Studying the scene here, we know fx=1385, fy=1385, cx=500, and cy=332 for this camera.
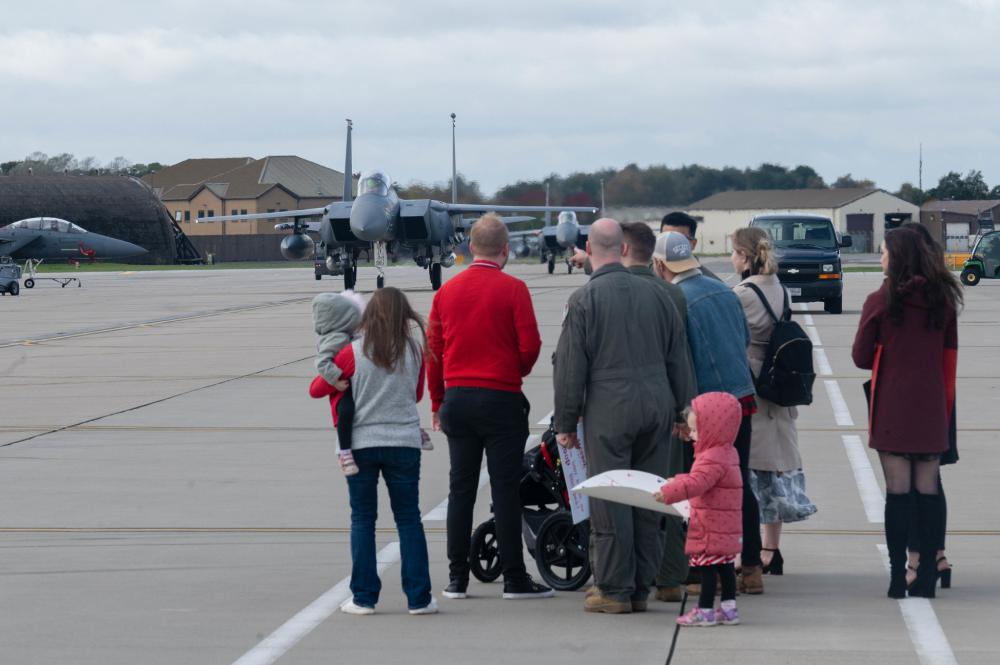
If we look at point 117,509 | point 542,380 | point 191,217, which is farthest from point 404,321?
point 191,217

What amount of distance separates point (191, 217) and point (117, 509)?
12209 centimetres

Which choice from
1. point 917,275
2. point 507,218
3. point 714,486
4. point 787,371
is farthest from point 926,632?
point 507,218

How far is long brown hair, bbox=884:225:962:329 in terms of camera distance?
6211 millimetres

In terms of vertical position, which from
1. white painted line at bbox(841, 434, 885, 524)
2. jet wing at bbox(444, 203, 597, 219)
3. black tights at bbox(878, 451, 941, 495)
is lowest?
white painted line at bbox(841, 434, 885, 524)

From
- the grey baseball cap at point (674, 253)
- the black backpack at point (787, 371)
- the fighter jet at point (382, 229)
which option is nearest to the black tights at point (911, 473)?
the black backpack at point (787, 371)

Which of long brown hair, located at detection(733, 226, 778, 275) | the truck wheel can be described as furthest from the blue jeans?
the truck wheel

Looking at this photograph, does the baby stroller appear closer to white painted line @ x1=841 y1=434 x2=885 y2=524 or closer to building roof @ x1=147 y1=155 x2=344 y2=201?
white painted line @ x1=841 y1=434 x2=885 y2=524

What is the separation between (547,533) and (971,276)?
39939mm

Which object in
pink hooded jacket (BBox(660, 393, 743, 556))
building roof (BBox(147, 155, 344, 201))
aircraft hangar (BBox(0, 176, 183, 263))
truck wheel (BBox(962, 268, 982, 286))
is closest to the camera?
pink hooded jacket (BBox(660, 393, 743, 556))

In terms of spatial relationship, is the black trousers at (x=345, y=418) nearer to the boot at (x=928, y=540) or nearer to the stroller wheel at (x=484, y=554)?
the stroller wheel at (x=484, y=554)

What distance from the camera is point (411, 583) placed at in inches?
239

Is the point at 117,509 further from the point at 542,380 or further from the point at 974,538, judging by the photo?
the point at 542,380

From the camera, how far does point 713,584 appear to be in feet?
19.0

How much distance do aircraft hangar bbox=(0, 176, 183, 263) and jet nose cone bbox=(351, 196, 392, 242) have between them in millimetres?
56052
